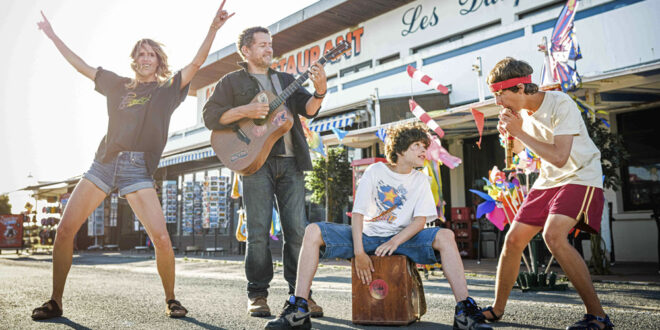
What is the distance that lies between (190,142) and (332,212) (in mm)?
10285

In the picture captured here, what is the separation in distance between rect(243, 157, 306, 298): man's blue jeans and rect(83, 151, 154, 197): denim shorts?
0.69m

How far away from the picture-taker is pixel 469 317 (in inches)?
98.3

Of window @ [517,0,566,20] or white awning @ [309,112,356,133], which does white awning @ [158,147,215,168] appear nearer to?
white awning @ [309,112,356,133]

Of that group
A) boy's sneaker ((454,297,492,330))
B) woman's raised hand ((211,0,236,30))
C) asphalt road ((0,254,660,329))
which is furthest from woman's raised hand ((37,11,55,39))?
boy's sneaker ((454,297,492,330))

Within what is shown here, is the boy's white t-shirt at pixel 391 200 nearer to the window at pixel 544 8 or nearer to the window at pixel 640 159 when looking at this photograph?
the window at pixel 640 159

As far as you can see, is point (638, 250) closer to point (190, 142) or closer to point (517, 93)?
point (517, 93)

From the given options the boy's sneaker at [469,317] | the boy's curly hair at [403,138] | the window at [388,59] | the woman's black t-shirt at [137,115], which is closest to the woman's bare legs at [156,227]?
the woman's black t-shirt at [137,115]

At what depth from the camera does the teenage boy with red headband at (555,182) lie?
2.75m

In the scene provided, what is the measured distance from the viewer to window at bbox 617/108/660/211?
9461 millimetres

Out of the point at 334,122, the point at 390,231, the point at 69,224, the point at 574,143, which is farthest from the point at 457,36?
the point at 69,224

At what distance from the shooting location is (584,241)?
31.3ft

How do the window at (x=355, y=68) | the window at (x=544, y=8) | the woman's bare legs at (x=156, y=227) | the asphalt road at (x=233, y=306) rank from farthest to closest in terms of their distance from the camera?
1. the window at (x=355, y=68)
2. the window at (x=544, y=8)
3. the woman's bare legs at (x=156, y=227)
4. the asphalt road at (x=233, y=306)

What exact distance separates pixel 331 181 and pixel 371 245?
859 cm

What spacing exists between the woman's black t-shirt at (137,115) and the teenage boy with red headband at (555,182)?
2176 mm
